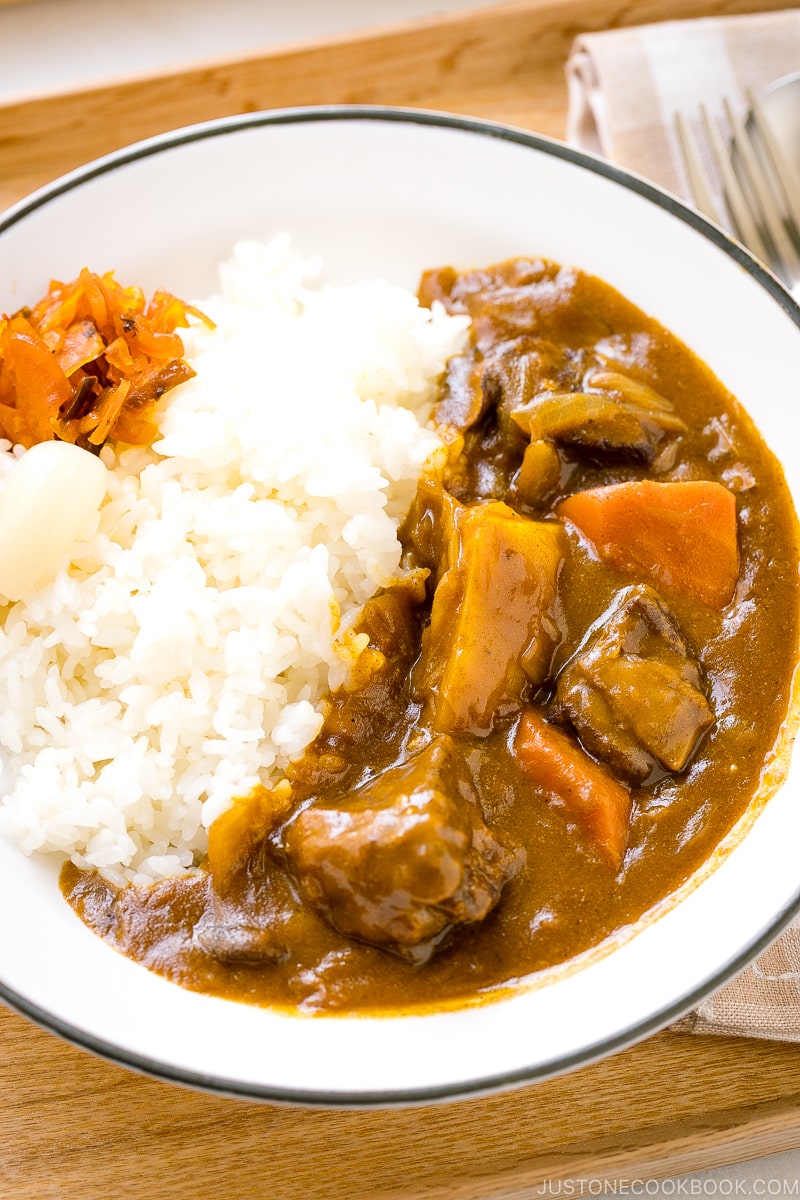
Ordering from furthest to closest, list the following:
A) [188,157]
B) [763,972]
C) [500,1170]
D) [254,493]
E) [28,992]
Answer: [188,157], [254,493], [763,972], [500,1170], [28,992]

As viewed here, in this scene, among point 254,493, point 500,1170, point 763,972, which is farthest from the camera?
point 254,493

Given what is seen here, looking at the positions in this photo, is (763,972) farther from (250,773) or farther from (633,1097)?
(250,773)

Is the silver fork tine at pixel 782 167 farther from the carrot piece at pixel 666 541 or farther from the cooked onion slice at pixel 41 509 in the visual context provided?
the cooked onion slice at pixel 41 509

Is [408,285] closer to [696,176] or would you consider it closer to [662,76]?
[696,176]

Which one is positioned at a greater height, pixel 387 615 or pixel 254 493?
pixel 254 493

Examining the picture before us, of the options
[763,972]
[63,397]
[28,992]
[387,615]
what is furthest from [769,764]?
[63,397]

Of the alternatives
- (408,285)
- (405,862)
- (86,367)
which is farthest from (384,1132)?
(408,285)
